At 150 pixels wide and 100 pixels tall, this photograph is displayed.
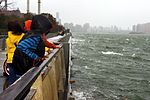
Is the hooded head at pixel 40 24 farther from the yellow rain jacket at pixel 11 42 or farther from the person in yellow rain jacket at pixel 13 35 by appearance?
the yellow rain jacket at pixel 11 42

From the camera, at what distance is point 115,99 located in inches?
A: 718

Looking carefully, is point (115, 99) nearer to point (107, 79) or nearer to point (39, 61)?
point (107, 79)

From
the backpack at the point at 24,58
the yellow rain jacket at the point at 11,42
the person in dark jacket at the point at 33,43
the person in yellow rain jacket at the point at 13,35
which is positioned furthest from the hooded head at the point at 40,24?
the yellow rain jacket at the point at 11,42

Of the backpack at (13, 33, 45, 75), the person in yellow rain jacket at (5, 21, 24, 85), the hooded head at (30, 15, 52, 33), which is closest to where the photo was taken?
the hooded head at (30, 15, 52, 33)

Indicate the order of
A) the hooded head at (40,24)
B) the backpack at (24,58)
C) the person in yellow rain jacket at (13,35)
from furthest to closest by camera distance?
the person in yellow rain jacket at (13,35), the backpack at (24,58), the hooded head at (40,24)

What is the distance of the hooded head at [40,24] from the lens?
17.1 feet

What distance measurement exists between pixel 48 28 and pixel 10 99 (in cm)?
254

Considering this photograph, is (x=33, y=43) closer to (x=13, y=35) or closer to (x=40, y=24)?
(x=40, y=24)

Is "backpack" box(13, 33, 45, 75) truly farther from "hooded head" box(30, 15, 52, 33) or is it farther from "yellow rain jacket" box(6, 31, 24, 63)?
"yellow rain jacket" box(6, 31, 24, 63)

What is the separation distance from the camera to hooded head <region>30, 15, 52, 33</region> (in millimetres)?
5227

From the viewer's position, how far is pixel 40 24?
5297mm

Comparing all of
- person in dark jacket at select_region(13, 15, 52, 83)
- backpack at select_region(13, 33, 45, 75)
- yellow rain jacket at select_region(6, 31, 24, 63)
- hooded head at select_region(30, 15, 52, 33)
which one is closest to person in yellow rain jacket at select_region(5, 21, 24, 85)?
yellow rain jacket at select_region(6, 31, 24, 63)

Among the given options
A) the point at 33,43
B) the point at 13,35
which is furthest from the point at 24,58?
the point at 13,35

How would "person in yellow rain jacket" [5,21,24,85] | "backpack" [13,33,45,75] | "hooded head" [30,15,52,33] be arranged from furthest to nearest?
"person in yellow rain jacket" [5,21,24,85]
"backpack" [13,33,45,75]
"hooded head" [30,15,52,33]
